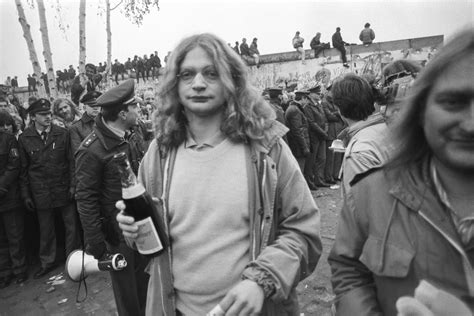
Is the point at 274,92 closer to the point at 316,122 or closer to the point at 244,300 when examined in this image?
the point at 316,122

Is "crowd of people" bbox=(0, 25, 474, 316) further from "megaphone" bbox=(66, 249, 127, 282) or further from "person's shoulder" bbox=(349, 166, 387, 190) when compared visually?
"megaphone" bbox=(66, 249, 127, 282)

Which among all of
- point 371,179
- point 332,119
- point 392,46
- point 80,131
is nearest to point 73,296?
point 80,131

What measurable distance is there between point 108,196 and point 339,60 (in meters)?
18.7

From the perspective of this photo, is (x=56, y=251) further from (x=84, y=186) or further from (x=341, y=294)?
(x=341, y=294)

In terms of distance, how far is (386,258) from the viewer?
1146 mm

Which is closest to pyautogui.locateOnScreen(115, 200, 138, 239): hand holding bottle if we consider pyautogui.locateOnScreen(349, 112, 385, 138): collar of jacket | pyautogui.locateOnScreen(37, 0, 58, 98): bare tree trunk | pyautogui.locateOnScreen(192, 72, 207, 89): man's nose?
pyautogui.locateOnScreen(192, 72, 207, 89): man's nose

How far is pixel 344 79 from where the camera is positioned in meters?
3.03

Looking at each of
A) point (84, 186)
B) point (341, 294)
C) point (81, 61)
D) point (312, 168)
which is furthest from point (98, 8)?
point (341, 294)

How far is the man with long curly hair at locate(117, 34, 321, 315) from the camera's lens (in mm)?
1621

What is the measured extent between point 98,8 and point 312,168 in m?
10.0

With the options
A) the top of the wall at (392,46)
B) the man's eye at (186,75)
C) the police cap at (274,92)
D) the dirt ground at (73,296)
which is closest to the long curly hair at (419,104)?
the man's eye at (186,75)

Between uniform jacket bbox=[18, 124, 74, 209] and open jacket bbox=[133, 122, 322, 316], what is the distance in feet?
12.0

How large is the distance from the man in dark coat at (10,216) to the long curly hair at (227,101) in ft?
12.2

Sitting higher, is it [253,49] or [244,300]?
[253,49]
